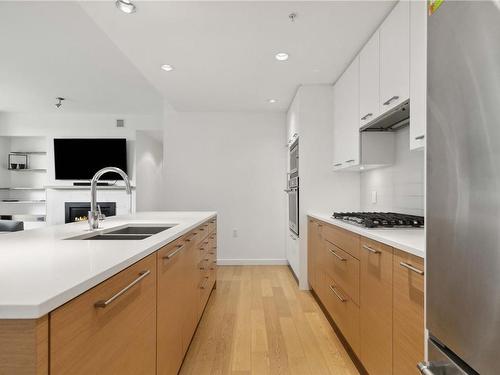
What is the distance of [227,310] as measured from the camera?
2889mm

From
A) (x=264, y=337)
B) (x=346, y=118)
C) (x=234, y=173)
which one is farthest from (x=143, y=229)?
(x=234, y=173)

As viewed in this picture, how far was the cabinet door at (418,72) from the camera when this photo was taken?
65.4 inches

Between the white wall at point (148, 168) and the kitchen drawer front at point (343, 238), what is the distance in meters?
4.71

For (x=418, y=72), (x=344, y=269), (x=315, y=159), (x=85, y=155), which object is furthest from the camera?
(x=85, y=155)

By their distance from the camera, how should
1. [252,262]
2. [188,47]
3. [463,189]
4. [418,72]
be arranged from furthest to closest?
[252,262]
[188,47]
[418,72]
[463,189]

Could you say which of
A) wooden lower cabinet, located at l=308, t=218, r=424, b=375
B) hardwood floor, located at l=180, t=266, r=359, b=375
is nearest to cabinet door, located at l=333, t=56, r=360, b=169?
wooden lower cabinet, located at l=308, t=218, r=424, b=375

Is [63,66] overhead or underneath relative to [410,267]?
overhead

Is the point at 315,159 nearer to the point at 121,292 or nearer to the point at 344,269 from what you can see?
the point at 344,269

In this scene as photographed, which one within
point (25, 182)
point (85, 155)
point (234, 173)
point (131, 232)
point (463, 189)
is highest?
point (85, 155)

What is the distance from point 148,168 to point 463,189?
22.1 ft

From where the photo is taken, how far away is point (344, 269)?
2.12 metres

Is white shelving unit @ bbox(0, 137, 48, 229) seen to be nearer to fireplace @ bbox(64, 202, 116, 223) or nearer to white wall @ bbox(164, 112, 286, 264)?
fireplace @ bbox(64, 202, 116, 223)

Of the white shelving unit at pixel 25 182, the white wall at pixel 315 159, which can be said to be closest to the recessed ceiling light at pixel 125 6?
the white wall at pixel 315 159

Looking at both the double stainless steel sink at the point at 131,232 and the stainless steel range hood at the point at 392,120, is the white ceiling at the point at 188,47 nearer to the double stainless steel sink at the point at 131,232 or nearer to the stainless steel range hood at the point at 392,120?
the stainless steel range hood at the point at 392,120
